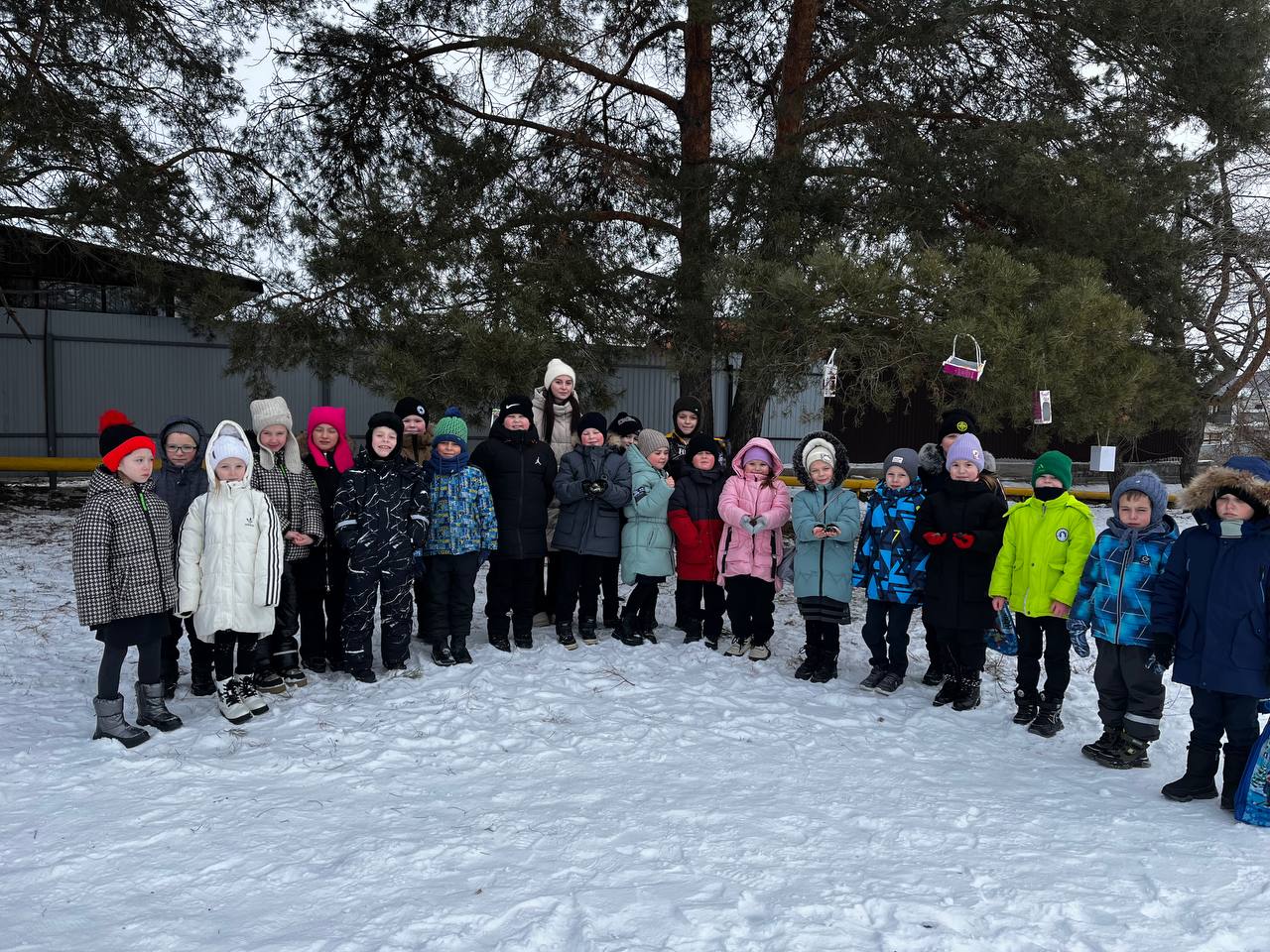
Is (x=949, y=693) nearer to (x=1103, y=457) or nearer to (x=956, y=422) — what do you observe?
(x=956, y=422)

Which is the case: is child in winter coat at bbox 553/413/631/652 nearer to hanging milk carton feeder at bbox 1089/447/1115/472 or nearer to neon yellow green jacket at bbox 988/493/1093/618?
neon yellow green jacket at bbox 988/493/1093/618

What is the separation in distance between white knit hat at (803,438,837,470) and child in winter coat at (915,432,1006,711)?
717 mm

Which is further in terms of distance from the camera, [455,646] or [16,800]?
[455,646]

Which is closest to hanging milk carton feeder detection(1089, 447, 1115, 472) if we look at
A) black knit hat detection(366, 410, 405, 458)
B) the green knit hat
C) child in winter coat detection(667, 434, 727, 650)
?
the green knit hat

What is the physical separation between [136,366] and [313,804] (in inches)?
475

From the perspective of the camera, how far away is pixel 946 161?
24.1 ft

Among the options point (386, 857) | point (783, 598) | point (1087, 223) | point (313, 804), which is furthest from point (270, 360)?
point (1087, 223)

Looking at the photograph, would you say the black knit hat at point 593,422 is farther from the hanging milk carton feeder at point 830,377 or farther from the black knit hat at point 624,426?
the hanging milk carton feeder at point 830,377

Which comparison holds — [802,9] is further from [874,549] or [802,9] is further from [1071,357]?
[874,549]

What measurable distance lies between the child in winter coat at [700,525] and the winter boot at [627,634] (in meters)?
0.35

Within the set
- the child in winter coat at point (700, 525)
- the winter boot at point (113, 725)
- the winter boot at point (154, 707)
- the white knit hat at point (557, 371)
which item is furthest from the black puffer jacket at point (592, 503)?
the winter boot at point (113, 725)

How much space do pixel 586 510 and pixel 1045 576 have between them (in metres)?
2.85

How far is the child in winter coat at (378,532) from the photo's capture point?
504cm

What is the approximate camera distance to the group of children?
4004 millimetres
